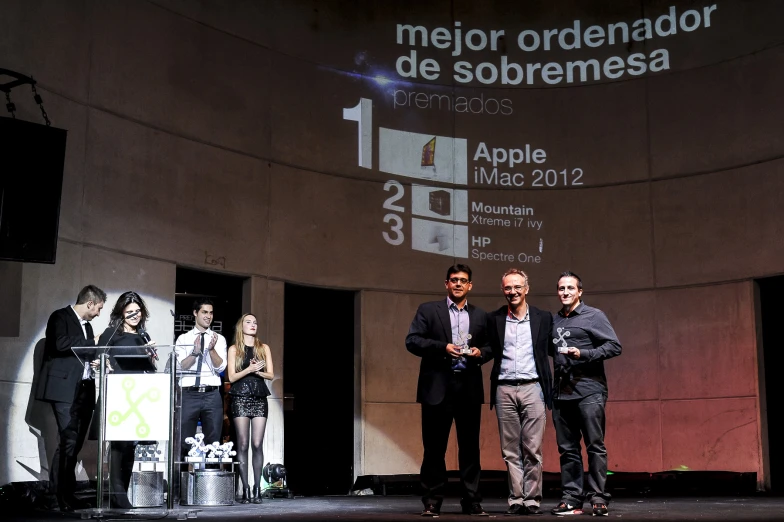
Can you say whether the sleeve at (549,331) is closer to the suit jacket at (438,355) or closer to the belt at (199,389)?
the suit jacket at (438,355)

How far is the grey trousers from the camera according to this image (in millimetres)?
5078

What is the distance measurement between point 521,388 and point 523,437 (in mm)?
271

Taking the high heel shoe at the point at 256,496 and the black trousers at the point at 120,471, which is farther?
the high heel shoe at the point at 256,496

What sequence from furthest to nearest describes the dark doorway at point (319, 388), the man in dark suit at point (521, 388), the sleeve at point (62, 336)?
the dark doorway at point (319, 388) → the sleeve at point (62, 336) → the man in dark suit at point (521, 388)

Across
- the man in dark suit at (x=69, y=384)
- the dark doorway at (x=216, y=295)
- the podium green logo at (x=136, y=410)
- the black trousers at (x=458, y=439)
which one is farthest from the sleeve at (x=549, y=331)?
the dark doorway at (x=216, y=295)

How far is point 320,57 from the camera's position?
912 cm

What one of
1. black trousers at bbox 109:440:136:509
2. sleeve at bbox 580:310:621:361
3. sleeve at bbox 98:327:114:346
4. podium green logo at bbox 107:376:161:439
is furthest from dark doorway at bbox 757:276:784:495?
podium green logo at bbox 107:376:161:439

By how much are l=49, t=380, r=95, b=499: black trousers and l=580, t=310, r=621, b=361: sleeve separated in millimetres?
3039

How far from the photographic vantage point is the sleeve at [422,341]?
16.4ft

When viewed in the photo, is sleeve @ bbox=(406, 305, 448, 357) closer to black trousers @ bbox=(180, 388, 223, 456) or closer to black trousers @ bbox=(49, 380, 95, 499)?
black trousers @ bbox=(49, 380, 95, 499)

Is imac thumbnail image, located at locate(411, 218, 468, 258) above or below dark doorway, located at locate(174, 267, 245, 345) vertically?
above

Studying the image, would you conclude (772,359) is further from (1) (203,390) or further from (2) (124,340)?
(2) (124,340)

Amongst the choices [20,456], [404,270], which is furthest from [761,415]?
[20,456]

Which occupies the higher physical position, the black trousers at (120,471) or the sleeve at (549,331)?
the sleeve at (549,331)
